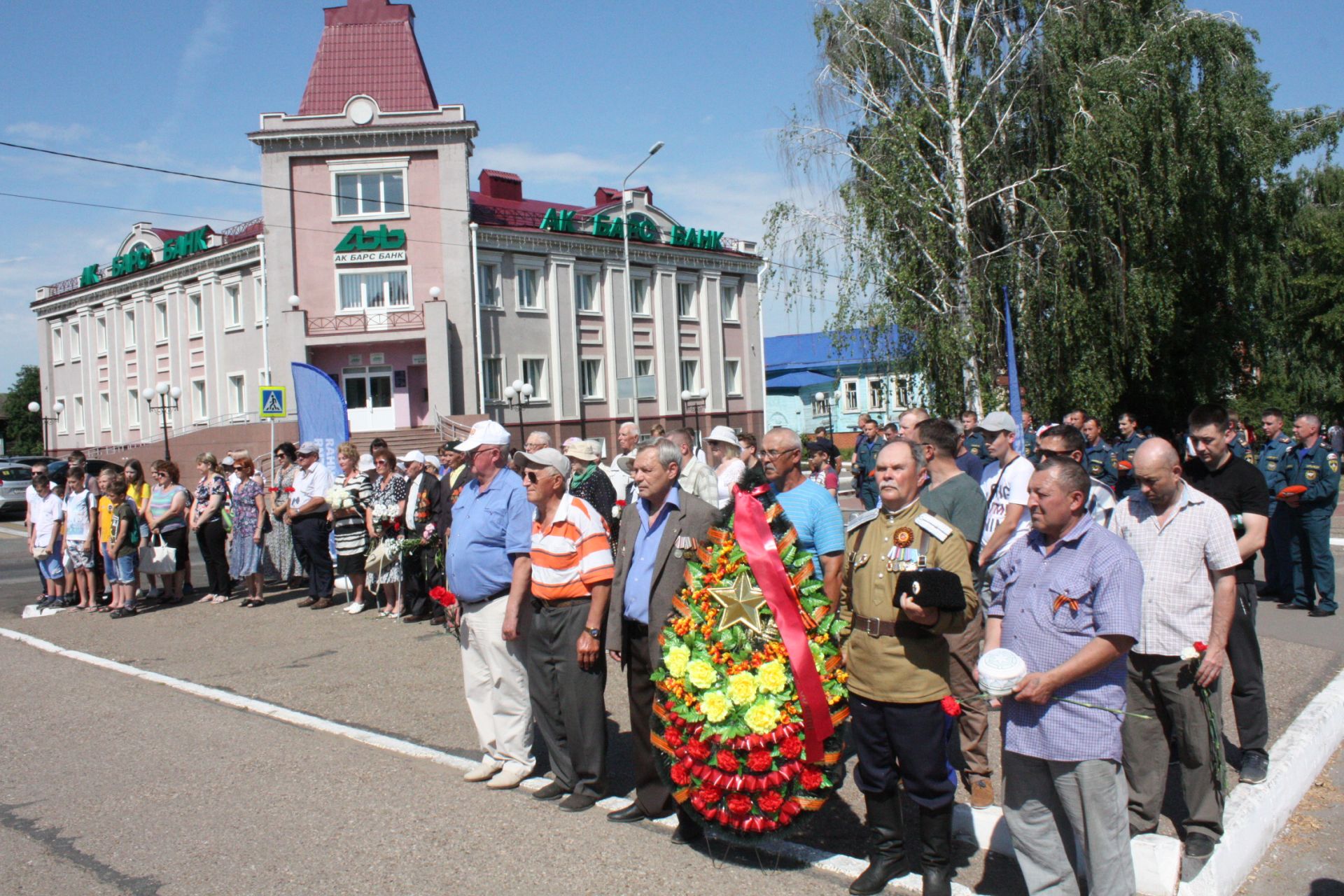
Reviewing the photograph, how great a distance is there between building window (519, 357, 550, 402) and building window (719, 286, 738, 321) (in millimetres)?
10439

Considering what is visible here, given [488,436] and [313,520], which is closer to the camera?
[488,436]

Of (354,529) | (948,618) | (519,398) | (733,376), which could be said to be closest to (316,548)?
(354,529)

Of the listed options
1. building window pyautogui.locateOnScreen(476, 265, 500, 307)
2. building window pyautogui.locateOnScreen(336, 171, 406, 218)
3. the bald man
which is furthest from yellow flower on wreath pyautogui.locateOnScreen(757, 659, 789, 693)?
building window pyautogui.locateOnScreen(476, 265, 500, 307)

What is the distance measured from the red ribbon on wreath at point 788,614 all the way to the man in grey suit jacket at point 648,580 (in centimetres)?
42

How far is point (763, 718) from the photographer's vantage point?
443cm

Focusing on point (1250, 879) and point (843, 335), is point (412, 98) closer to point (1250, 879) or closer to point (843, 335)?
point (843, 335)

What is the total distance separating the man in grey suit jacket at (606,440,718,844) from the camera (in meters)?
5.09

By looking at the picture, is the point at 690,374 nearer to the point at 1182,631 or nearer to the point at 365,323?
the point at 365,323

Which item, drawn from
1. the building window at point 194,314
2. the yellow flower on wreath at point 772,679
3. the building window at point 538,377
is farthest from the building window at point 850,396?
the yellow flower on wreath at point 772,679

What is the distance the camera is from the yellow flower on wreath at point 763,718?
4.42 meters

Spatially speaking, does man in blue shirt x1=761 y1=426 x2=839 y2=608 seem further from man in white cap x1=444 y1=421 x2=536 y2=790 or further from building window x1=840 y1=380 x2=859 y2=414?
building window x1=840 y1=380 x2=859 y2=414

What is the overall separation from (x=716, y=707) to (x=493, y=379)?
34377 mm

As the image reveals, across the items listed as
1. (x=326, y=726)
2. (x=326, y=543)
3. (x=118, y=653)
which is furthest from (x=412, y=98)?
(x=326, y=726)

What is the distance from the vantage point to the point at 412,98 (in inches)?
1471
